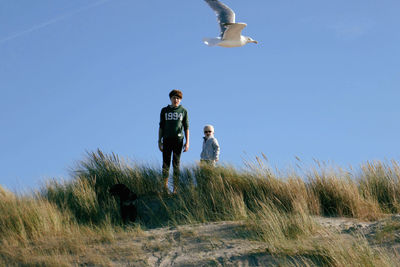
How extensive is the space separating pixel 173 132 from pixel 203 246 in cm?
300

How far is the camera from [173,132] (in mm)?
8508

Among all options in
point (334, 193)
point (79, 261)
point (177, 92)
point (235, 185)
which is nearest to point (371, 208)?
point (334, 193)

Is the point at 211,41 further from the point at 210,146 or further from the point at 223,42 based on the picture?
the point at 210,146

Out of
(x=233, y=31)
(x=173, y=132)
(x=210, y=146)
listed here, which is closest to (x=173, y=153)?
(x=173, y=132)

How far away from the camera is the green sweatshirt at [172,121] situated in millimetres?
8516

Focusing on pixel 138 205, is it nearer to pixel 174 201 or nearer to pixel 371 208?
pixel 174 201

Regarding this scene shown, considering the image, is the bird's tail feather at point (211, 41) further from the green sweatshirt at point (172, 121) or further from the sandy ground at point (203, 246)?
the sandy ground at point (203, 246)

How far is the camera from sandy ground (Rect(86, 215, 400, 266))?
5621 mm

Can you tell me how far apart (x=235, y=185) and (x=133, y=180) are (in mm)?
2263

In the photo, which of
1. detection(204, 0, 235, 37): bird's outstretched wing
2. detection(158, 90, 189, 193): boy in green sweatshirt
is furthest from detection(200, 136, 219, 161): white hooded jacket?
detection(204, 0, 235, 37): bird's outstretched wing

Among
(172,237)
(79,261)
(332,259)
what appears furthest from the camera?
(172,237)

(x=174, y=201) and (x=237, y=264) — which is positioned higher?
(x=174, y=201)

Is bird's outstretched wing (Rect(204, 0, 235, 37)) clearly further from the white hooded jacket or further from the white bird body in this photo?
the white hooded jacket

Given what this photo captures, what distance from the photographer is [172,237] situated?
646cm
